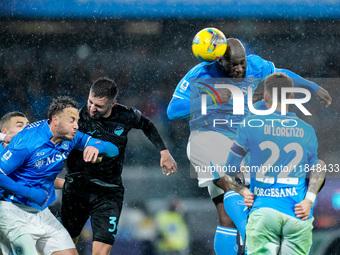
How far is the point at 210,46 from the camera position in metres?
4.57

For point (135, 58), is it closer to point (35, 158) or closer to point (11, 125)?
point (11, 125)

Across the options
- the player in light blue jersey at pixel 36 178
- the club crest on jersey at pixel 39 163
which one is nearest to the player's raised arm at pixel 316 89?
the player in light blue jersey at pixel 36 178

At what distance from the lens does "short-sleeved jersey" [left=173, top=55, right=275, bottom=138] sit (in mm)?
4723

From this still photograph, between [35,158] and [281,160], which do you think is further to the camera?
[35,158]

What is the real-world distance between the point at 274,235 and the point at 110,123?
74.7 inches

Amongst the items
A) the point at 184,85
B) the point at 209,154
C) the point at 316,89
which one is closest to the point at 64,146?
the point at 184,85

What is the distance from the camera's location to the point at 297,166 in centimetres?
343

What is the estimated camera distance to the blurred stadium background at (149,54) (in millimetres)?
8422

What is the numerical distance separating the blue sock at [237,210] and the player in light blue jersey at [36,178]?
1052 mm

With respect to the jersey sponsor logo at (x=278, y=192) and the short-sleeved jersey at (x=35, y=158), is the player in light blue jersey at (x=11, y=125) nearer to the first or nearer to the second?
the short-sleeved jersey at (x=35, y=158)

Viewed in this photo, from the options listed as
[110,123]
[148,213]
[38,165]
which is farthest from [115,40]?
[38,165]

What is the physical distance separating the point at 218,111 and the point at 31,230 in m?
1.76

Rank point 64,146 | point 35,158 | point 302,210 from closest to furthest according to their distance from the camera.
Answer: point 302,210 → point 35,158 → point 64,146

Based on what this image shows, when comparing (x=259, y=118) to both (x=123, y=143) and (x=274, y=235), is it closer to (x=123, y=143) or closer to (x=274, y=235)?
(x=274, y=235)
